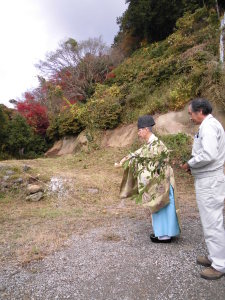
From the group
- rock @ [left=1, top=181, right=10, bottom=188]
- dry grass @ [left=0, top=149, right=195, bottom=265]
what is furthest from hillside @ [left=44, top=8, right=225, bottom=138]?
rock @ [left=1, top=181, right=10, bottom=188]

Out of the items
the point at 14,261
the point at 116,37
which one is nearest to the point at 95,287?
the point at 14,261

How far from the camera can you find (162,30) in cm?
1739

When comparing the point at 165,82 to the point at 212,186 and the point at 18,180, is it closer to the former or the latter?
the point at 18,180

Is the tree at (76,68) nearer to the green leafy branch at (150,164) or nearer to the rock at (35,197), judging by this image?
the rock at (35,197)

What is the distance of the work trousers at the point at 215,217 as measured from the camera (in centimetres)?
240

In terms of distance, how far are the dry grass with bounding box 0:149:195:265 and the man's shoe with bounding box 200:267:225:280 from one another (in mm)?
1446

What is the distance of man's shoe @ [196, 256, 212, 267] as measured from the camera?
2.71 m

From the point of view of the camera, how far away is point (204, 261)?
2.72m

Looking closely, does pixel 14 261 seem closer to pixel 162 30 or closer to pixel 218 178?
pixel 218 178

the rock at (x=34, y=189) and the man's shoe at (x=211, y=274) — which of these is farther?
the rock at (x=34, y=189)

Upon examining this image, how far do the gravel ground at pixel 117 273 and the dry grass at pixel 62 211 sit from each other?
28cm

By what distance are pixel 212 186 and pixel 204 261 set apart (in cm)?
92

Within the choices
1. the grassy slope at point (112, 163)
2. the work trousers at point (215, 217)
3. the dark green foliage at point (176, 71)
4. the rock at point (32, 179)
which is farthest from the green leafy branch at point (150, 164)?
the dark green foliage at point (176, 71)

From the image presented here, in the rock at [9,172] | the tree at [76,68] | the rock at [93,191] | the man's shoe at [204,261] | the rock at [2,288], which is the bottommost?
the man's shoe at [204,261]
